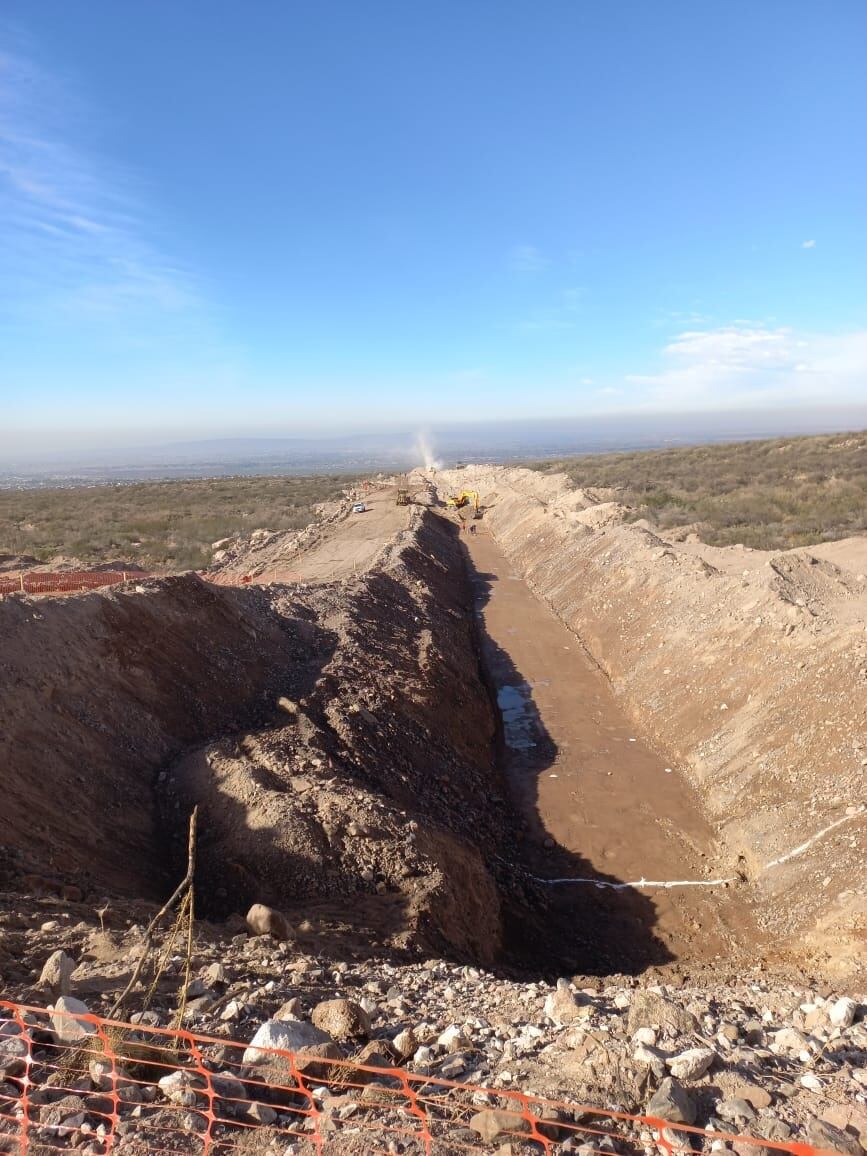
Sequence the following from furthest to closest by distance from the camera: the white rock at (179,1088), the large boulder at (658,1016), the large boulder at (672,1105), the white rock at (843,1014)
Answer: the white rock at (843,1014) → the large boulder at (658,1016) → the large boulder at (672,1105) → the white rock at (179,1088)

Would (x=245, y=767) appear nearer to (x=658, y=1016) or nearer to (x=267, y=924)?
(x=267, y=924)

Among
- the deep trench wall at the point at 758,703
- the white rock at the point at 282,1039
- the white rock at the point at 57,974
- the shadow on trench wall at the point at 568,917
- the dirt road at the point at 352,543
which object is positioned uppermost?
the dirt road at the point at 352,543

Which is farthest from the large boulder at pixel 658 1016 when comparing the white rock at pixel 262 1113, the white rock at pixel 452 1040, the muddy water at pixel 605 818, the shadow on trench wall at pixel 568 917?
the muddy water at pixel 605 818

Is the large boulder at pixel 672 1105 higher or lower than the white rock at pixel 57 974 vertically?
lower

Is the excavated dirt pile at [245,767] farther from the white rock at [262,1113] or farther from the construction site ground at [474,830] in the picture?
the white rock at [262,1113]

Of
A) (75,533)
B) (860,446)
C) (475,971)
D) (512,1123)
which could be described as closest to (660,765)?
(475,971)

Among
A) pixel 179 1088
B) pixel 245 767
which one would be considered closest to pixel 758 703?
pixel 245 767
